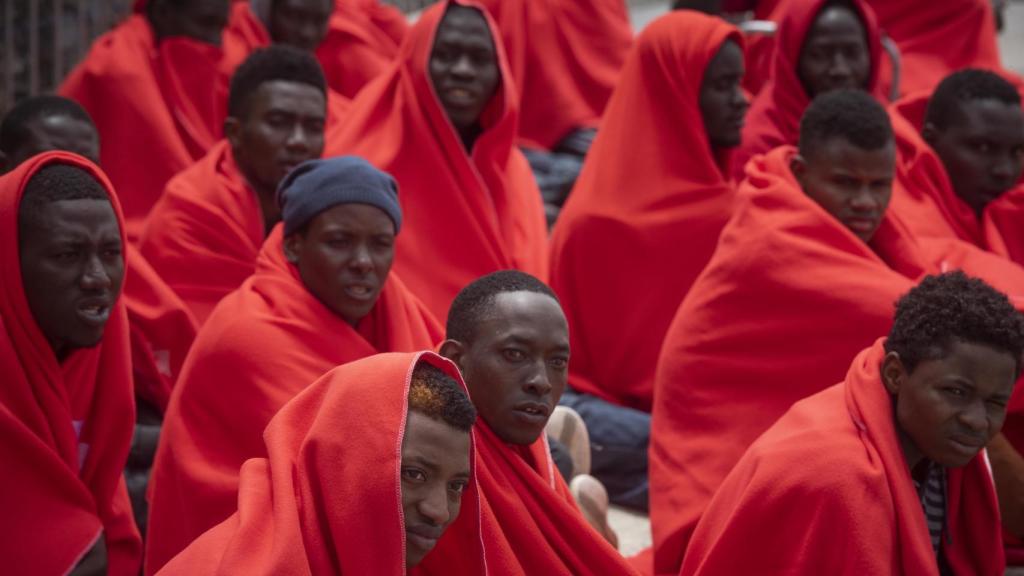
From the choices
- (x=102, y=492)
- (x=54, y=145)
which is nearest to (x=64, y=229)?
(x=102, y=492)

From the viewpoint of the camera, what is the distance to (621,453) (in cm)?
537

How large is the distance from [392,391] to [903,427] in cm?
129

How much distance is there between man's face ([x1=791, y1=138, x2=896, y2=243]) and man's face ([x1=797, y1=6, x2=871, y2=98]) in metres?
1.56

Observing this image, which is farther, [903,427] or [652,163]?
[652,163]

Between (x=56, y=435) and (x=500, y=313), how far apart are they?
117cm

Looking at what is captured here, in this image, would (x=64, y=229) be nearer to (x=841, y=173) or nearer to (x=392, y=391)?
(x=392, y=391)

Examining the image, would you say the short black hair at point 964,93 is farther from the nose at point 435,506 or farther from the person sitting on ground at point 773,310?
the nose at point 435,506

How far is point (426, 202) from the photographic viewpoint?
19.6ft

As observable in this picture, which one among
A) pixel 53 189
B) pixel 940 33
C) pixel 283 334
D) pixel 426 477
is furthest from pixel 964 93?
pixel 426 477

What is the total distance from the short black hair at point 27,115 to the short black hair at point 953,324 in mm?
2851

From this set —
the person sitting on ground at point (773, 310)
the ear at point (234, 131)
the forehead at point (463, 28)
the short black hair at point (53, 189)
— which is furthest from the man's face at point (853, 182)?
the short black hair at point (53, 189)

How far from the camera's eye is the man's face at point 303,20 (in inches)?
295

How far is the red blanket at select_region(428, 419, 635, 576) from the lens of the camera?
3.33m

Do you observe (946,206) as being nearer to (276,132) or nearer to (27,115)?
(276,132)
